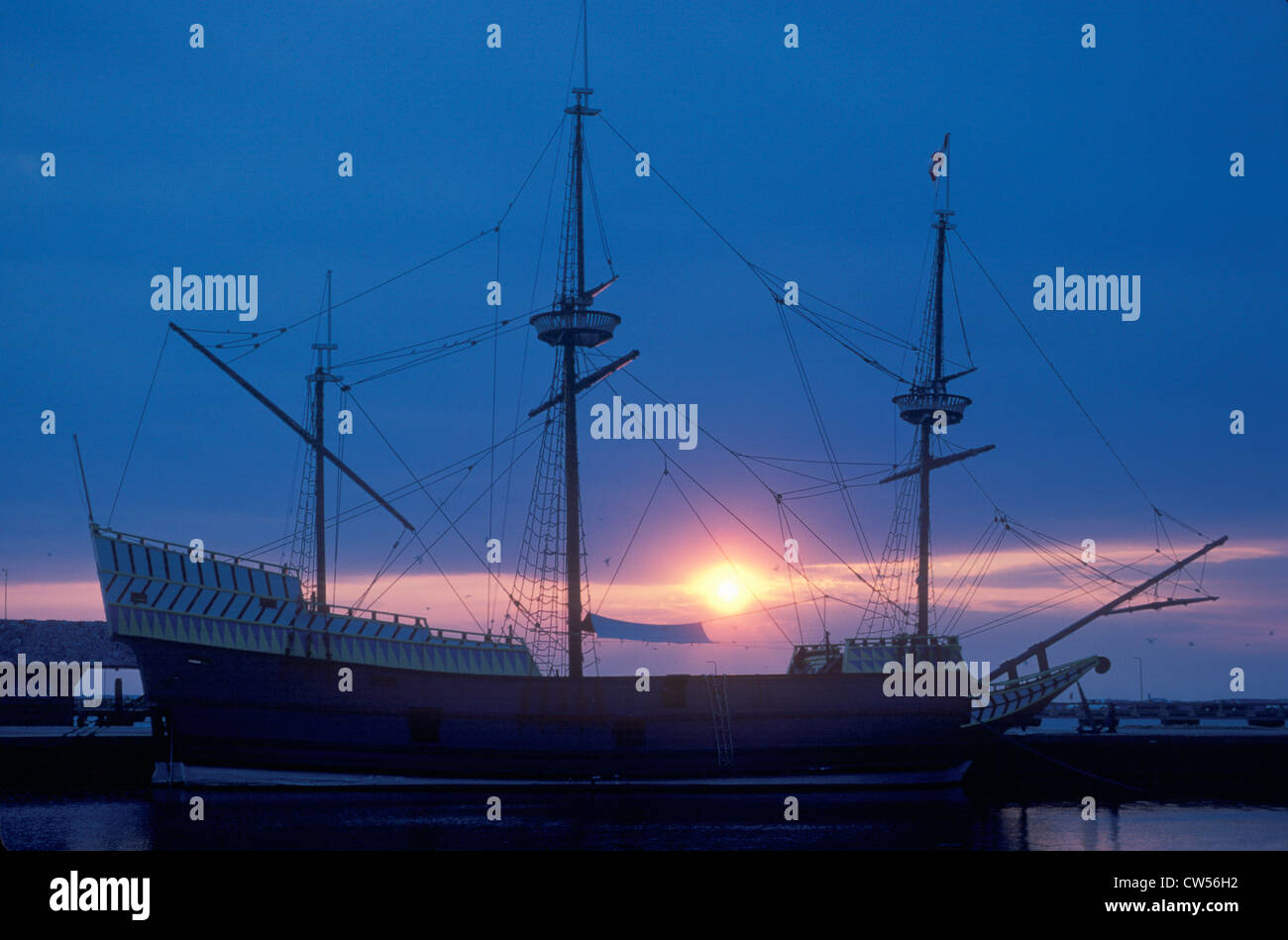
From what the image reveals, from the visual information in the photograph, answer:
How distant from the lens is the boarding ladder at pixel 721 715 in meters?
42.0

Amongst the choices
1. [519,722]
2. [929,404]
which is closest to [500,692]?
[519,722]

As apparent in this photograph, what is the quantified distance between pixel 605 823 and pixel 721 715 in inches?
315

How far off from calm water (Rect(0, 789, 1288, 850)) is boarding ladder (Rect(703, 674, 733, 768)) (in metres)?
1.51

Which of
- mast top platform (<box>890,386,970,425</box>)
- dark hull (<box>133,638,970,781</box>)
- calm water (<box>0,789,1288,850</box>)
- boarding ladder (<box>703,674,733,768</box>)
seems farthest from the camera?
mast top platform (<box>890,386,970,425</box>)

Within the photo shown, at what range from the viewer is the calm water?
102 ft

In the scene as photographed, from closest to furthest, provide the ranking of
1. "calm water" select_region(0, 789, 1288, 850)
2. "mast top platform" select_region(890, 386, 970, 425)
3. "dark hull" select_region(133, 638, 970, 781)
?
"calm water" select_region(0, 789, 1288, 850) → "dark hull" select_region(133, 638, 970, 781) → "mast top platform" select_region(890, 386, 970, 425)

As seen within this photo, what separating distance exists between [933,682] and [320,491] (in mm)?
28533

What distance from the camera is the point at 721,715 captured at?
138ft

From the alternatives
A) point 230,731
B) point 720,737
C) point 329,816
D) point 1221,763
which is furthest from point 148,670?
point 1221,763

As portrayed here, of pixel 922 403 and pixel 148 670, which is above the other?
pixel 922 403

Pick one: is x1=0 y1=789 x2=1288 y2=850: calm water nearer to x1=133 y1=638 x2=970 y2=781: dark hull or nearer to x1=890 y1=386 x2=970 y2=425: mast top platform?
x1=133 y1=638 x2=970 y2=781: dark hull
